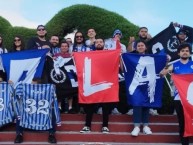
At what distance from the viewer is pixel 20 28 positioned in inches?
480

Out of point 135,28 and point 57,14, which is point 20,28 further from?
point 135,28

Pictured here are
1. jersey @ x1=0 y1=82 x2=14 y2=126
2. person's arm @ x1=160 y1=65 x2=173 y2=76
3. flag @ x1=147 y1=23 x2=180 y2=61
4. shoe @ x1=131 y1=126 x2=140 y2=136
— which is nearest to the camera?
person's arm @ x1=160 y1=65 x2=173 y2=76

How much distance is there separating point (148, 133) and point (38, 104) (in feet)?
7.16

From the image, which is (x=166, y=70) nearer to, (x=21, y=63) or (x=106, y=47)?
(x=106, y=47)

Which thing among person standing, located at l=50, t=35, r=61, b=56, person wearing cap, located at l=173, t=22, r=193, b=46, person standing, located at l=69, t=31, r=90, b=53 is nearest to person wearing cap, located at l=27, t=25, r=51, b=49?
person standing, located at l=50, t=35, r=61, b=56

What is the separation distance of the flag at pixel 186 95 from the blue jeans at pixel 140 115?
949 millimetres

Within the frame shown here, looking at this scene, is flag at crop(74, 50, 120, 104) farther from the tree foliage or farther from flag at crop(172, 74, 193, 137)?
the tree foliage

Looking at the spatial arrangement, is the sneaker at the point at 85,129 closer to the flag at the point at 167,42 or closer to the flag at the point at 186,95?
the flag at the point at 186,95

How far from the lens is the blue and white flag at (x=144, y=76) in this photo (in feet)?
28.5

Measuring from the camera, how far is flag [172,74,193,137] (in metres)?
7.71

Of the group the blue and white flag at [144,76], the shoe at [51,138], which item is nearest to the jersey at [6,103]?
the shoe at [51,138]

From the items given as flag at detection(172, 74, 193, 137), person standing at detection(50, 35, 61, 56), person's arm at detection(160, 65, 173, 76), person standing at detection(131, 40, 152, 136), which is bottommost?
person standing at detection(131, 40, 152, 136)

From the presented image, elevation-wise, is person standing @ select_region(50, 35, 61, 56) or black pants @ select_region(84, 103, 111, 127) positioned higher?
person standing @ select_region(50, 35, 61, 56)

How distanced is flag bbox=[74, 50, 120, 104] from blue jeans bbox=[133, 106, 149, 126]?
512 millimetres
